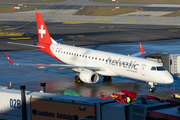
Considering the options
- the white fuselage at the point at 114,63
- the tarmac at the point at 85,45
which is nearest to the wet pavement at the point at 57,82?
the tarmac at the point at 85,45

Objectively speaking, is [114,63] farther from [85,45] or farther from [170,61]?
[85,45]

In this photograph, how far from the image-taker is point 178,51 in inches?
2859

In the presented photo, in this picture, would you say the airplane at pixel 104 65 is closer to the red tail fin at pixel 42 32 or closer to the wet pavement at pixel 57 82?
the red tail fin at pixel 42 32

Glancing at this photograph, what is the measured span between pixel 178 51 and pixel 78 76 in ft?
110

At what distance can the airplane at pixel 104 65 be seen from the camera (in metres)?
40.2

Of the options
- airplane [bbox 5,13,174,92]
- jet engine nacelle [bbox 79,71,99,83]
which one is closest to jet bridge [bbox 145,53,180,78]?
airplane [bbox 5,13,174,92]

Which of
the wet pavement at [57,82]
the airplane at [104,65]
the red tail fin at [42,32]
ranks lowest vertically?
the wet pavement at [57,82]

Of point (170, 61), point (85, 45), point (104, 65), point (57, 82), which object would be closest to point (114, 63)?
point (104, 65)

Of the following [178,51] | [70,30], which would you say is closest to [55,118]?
[178,51]

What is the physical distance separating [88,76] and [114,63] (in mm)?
3918

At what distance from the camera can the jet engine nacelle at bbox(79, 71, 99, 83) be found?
42.7 metres

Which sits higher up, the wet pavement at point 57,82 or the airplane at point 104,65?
the airplane at point 104,65

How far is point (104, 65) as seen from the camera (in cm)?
4500

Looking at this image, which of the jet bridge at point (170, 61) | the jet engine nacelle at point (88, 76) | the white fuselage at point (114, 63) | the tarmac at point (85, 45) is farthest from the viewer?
the jet bridge at point (170, 61)
